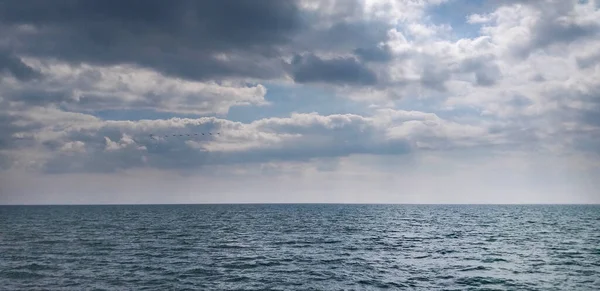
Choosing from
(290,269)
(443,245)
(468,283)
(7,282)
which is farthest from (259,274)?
(443,245)

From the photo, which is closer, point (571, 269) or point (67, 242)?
point (571, 269)

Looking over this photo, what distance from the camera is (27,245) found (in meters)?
57.8

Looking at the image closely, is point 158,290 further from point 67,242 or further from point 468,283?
point 67,242

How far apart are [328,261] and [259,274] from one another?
10012 mm

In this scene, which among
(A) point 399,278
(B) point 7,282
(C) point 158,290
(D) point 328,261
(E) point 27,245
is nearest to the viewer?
(C) point 158,290

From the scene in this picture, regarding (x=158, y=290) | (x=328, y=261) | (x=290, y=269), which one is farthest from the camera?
(x=328, y=261)

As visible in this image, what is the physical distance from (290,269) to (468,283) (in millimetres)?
15930

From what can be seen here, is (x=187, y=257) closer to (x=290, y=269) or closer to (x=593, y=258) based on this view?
(x=290, y=269)

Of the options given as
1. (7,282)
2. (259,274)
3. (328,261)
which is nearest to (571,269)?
(328,261)

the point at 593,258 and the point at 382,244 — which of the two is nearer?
the point at 593,258

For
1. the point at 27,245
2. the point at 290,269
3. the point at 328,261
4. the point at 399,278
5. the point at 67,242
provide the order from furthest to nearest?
the point at 67,242 < the point at 27,245 < the point at 328,261 < the point at 290,269 < the point at 399,278

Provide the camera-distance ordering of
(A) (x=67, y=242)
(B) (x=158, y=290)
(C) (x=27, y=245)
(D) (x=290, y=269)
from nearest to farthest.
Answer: (B) (x=158, y=290)
(D) (x=290, y=269)
(C) (x=27, y=245)
(A) (x=67, y=242)

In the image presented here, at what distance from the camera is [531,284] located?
118 ft

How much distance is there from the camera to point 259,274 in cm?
3872
